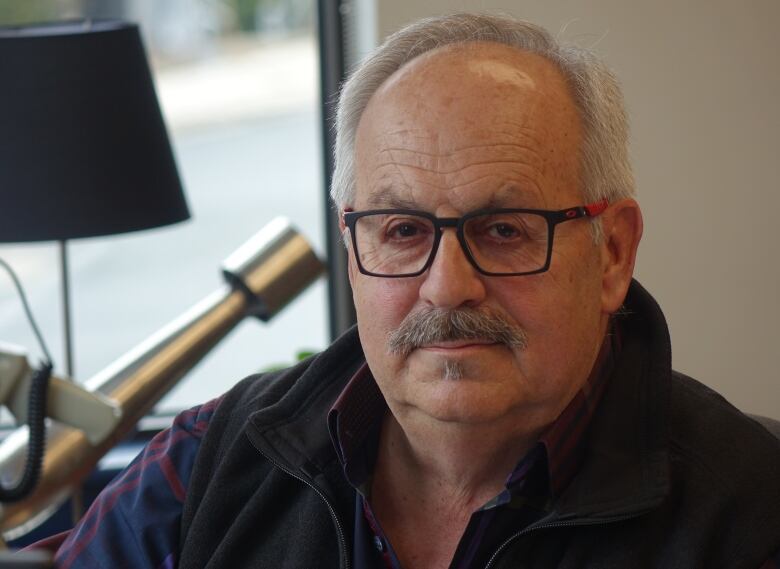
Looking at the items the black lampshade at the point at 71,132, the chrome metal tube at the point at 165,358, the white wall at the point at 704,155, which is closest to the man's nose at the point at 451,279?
the chrome metal tube at the point at 165,358

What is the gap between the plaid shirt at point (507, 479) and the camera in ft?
4.73

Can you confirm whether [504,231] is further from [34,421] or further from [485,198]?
[34,421]

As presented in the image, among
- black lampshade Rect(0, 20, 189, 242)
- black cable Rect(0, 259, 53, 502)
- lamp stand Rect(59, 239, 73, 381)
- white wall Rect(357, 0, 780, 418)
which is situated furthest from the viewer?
white wall Rect(357, 0, 780, 418)

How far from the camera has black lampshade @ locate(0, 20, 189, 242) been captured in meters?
1.97

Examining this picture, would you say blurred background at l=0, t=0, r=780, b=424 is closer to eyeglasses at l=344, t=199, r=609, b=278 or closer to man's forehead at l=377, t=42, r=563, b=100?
man's forehead at l=377, t=42, r=563, b=100

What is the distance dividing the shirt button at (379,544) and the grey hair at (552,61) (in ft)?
1.45

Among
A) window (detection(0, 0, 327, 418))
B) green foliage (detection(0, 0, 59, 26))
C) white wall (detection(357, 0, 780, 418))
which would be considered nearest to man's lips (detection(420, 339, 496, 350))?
white wall (detection(357, 0, 780, 418))

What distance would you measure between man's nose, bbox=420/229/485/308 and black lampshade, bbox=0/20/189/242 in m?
0.85

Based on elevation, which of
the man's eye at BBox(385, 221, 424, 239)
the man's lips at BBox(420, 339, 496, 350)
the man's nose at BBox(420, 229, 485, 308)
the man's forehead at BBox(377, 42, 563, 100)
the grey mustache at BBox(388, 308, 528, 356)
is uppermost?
the man's forehead at BBox(377, 42, 563, 100)

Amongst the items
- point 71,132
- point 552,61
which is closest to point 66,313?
point 71,132

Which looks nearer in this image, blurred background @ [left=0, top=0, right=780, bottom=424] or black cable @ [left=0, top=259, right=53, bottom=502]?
black cable @ [left=0, top=259, right=53, bottom=502]

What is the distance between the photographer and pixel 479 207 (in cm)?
140

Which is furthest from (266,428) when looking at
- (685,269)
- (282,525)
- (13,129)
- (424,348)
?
(685,269)

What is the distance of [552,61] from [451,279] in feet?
1.10
